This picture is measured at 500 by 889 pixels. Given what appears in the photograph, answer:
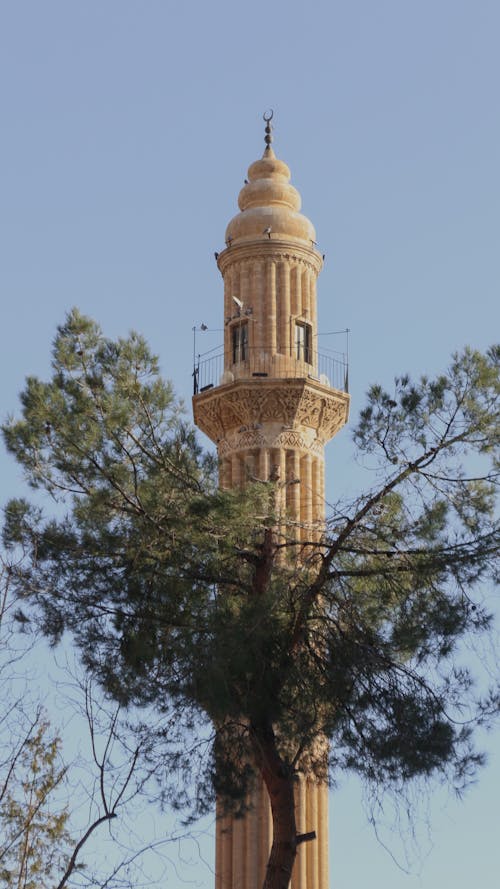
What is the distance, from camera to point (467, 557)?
603 inches

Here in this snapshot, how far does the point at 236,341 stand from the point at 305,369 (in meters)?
1.45

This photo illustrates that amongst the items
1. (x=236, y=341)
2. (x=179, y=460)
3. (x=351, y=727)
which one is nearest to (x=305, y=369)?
(x=236, y=341)

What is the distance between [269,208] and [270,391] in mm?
4040

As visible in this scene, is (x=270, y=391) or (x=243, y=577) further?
(x=270, y=391)

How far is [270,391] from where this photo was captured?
94.5 ft

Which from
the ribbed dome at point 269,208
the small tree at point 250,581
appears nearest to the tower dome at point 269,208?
the ribbed dome at point 269,208

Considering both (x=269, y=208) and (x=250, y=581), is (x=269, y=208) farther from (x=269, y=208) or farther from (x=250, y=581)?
(x=250, y=581)

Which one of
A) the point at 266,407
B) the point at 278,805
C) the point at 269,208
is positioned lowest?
the point at 278,805

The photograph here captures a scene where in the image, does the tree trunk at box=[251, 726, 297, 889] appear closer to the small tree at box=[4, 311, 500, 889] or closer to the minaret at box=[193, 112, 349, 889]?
the small tree at box=[4, 311, 500, 889]

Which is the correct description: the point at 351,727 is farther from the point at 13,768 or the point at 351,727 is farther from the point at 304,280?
the point at 304,280

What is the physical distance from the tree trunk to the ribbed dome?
17058 millimetres

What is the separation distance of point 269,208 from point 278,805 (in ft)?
59.2

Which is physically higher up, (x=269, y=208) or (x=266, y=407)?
(x=269, y=208)

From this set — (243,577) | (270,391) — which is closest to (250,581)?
(243,577)
